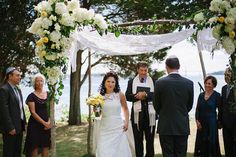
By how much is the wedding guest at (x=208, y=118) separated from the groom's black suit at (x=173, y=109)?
1.40 metres

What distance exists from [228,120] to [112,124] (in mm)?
1926

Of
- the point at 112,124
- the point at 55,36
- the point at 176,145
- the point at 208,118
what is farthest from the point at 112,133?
the point at 55,36

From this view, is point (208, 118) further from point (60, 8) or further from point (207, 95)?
point (60, 8)

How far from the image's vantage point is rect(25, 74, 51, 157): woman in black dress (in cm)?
621

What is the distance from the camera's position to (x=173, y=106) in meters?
5.24

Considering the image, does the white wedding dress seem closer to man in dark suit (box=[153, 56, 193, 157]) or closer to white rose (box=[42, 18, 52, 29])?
man in dark suit (box=[153, 56, 193, 157])

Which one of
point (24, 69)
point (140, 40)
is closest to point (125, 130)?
point (140, 40)

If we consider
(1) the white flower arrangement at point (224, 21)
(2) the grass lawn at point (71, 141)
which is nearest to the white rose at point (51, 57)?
(1) the white flower arrangement at point (224, 21)

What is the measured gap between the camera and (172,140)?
17.5ft

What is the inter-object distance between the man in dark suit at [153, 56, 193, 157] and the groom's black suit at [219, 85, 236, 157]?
137 centimetres

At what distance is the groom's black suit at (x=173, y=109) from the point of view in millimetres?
5211

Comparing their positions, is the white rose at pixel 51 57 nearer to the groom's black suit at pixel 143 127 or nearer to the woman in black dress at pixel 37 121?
the woman in black dress at pixel 37 121

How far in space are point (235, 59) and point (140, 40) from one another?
6.62 ft

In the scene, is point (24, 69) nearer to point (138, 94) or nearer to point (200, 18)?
point (138, 94)
